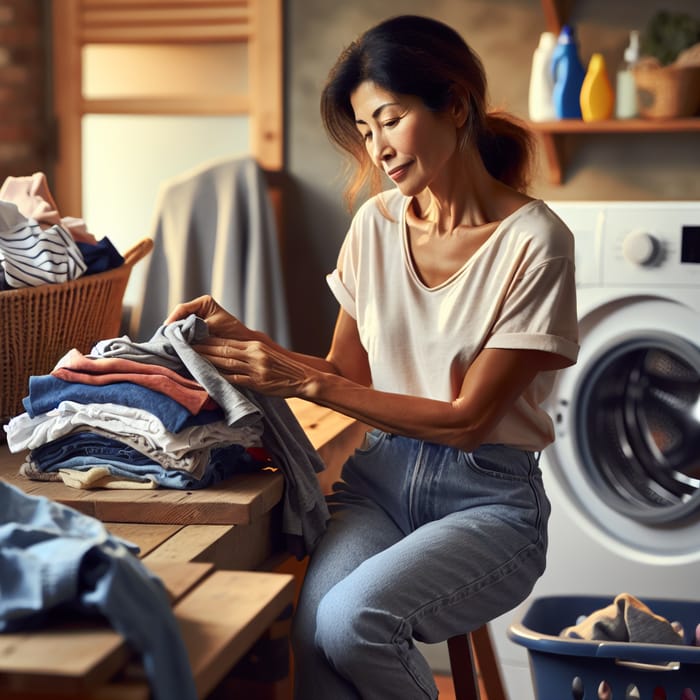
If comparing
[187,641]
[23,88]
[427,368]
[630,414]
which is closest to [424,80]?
[427,368]

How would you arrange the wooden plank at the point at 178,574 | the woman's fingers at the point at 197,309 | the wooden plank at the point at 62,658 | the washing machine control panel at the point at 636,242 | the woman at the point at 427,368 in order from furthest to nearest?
the washing machine control panel at the point at 636,242 → the woman's fingers at the point at 197,309 → the woman at the point at 427,368 → the wooden plank at the point at 178,574 → the wooden plank at the point at 62,658

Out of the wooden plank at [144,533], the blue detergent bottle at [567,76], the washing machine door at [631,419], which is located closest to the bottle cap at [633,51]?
the blue detergent bottle at [567,76]

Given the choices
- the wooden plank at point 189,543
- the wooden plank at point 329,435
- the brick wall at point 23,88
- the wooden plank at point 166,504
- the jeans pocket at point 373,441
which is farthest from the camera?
the brick wall at point 23,88

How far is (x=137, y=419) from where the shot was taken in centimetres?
137

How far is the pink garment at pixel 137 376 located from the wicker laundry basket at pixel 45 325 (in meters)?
0.18

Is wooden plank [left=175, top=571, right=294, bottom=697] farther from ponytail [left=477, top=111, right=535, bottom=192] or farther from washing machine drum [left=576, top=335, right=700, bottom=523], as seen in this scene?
washing machine drum [left=576, top=335, right=700, bottom=523]

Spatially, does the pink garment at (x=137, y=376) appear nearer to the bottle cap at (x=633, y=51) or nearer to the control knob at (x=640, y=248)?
the control knob at (x=640, y=248)

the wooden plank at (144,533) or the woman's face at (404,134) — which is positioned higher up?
the woman's face at (404,134)

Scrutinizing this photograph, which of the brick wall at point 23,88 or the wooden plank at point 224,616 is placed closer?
the wooden plank at point 224,616

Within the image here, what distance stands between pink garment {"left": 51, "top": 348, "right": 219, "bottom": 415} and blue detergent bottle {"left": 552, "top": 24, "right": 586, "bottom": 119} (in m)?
1.65

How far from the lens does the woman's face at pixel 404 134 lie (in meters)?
1.61

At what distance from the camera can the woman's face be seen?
1606 millimetres

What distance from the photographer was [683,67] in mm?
2666

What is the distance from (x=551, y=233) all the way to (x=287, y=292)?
1723 millimetres
